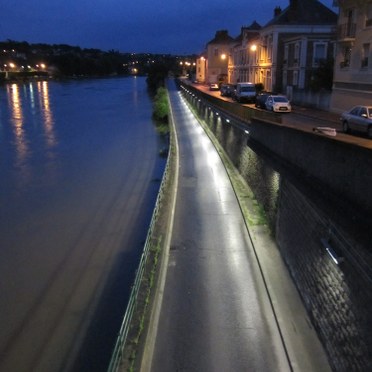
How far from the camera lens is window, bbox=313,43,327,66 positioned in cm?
3866

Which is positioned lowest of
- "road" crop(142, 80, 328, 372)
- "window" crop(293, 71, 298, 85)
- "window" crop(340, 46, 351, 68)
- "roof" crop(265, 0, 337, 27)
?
"road" crop(142, 80, 328, 372)

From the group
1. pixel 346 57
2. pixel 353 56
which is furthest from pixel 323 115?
pixel 346 57

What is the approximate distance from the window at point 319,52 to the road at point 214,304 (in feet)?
87.3

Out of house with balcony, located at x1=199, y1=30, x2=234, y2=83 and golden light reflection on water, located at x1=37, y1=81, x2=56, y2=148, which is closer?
golden light reflection on water, located at x1=37, y1=81, x2=56, y2=148

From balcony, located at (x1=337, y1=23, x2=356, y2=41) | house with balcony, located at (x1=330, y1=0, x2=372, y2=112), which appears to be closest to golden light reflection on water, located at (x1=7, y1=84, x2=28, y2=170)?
house with balcony, located at (x1=330, y1=0, x2=372, y2=112)

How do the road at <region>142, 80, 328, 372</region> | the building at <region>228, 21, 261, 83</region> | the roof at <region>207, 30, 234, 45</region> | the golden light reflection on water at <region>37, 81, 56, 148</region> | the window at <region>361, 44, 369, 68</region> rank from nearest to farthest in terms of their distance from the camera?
the road at <region>142, 80, 328, 372</region>, the window at <region>361, 44, 369, 68</region>, the golden light reflection on water at <region>37, 81, 56, 148</region>, the building at <region>228, 21, 261, 83</region>, the roof at <region>207, 30, 234, 45</region>

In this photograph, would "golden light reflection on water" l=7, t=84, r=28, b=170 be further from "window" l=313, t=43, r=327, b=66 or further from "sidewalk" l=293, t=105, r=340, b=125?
"window" l=313, t=43, r=327, b=66

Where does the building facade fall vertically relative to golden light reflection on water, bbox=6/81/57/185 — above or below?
above

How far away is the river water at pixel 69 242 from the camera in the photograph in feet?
35.1

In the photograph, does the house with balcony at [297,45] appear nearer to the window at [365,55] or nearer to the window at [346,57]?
the window at [346,57]

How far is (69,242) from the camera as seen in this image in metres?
16.1

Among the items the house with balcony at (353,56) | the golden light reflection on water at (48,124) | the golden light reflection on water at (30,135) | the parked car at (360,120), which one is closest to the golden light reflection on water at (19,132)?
the golden light reflection on water at (30,135)

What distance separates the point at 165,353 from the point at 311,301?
10.2ft

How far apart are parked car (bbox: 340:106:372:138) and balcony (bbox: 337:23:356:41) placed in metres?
9.69
